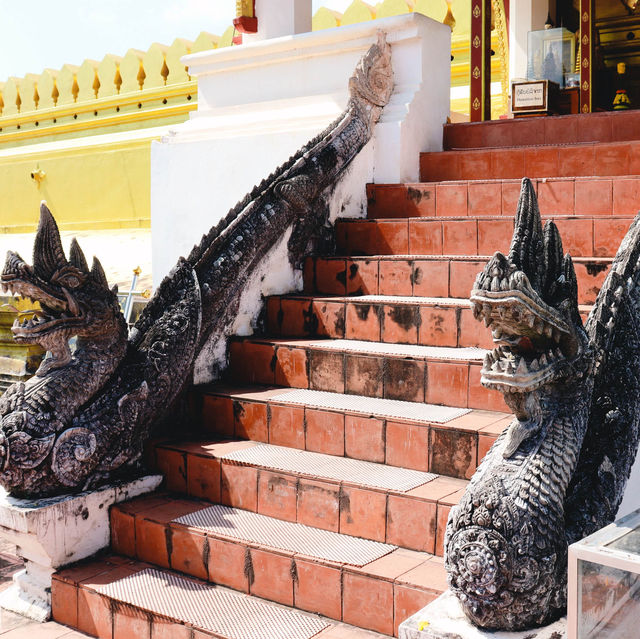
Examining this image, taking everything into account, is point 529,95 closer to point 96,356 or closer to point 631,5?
point 631,5

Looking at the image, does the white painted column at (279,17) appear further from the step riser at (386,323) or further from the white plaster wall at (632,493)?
the white plaster wall at (632,493)

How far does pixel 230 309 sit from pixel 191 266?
1.32 ft

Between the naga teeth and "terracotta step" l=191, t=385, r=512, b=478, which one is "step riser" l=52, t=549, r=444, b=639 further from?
the naga teeth

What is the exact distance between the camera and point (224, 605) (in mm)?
3062

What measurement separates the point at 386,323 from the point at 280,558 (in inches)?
59.1

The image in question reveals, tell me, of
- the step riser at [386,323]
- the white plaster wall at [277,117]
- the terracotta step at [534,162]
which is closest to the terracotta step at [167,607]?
the step riser at [386,323]

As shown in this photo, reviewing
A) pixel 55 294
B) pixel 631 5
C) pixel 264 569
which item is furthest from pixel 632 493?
pixel 631 5

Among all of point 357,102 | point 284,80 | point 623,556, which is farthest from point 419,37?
point 623,556

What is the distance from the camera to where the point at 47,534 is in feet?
11.3

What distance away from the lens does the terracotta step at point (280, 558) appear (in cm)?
276

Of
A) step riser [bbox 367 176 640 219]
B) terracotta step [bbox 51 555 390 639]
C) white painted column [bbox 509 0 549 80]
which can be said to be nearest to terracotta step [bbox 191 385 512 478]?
terracotta step [bbox 51 555 390 639]

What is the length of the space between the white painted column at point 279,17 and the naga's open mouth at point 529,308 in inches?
188

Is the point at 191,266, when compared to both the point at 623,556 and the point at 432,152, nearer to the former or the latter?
the point at 432,152

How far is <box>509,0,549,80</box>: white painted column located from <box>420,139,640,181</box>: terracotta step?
16.3 feet
